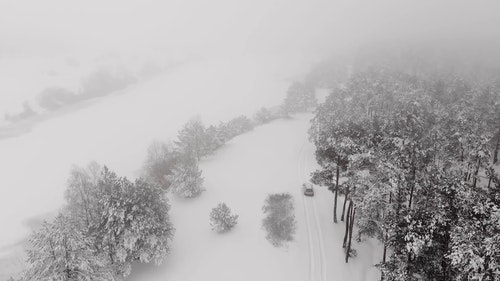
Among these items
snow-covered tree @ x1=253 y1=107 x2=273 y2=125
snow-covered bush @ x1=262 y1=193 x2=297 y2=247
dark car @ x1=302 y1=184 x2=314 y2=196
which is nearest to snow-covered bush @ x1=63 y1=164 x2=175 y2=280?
snow-covered bush @ x1=262 y1=193 x2=297 y2=247

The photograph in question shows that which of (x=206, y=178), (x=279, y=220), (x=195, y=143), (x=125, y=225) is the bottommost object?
(x=206, y=178)

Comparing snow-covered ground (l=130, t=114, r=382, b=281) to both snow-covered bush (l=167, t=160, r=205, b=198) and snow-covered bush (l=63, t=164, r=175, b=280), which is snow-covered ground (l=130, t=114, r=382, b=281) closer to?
snow-covered bush (l=167, t=160, r=205, b=198)

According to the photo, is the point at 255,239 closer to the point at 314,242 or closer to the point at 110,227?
the point at 314,242

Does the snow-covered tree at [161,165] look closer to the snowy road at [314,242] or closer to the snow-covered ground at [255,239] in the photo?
the snow-covered ground at [255,239]

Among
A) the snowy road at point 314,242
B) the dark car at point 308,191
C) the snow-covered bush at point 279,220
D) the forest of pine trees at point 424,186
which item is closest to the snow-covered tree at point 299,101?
the forest of pine trees at point 424,186

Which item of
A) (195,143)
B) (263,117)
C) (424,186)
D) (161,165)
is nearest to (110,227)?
(161,165)

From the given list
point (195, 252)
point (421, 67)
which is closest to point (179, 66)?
point (421, 67)

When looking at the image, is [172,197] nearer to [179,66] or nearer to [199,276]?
[199,276]
